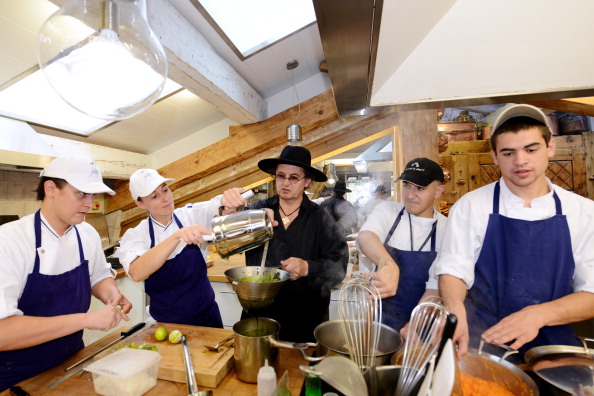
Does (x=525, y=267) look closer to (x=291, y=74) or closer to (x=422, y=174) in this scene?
(x=422, y=174)

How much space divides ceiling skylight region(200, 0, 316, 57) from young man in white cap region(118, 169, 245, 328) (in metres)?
1.38

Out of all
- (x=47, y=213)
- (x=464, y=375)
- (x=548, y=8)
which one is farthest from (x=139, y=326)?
(x=548, y=8)

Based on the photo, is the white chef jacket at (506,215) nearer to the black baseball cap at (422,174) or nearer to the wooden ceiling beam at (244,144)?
the black baseball cap at (422,174)

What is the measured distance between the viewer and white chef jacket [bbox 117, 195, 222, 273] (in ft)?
6.57

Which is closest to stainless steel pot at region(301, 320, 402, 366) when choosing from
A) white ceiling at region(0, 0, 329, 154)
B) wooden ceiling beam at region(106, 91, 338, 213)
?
white ceiling at region(0, 0, 329, 154)

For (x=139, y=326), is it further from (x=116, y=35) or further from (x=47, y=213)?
(x=116, y=35)

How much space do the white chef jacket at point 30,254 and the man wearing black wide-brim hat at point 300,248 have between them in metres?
0.99

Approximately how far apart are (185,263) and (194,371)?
1.05 metres

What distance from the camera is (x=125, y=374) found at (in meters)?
1.13

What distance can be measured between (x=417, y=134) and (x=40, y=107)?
365cm

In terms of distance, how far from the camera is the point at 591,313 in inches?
54.1

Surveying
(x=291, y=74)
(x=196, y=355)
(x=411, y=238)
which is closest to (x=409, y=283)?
(x=411, y=238)

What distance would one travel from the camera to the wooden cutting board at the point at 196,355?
127 centimetres

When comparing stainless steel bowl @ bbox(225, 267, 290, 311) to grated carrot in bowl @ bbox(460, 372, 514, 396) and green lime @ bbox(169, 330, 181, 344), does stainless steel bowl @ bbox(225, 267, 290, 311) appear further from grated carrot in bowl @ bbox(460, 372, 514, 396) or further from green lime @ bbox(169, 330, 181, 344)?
grated carrot in bowl @ bbox(460, 372, 514, 396)
